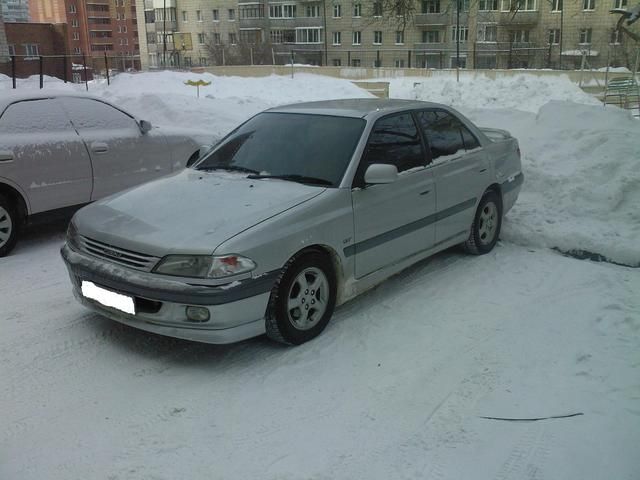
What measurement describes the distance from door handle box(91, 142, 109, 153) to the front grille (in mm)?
2716

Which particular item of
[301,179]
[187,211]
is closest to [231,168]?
[301,179]

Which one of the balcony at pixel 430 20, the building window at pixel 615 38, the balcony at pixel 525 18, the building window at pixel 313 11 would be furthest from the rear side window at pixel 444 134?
the building window at pixel 313 11

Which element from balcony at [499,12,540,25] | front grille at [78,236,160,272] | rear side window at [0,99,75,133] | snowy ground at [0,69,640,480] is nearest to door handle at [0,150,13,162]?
rear side window at [0,99,75,133]

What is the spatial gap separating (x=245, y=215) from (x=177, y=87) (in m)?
21.7

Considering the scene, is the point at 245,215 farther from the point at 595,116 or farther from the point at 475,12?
the point at 475,12

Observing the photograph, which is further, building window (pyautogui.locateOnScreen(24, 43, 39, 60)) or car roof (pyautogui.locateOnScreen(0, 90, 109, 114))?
building window (pyautogui.locateOnScreen(24, 43, 39, 60))

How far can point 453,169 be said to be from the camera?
578 centimetres

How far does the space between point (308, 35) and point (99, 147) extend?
60.1 metres

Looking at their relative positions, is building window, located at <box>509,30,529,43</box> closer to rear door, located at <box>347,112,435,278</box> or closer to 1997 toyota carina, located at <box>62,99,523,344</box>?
1997 toyota carina, located at <box>62,99,523,344</box>

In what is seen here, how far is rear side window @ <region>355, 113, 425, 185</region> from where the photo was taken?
16.3 ft

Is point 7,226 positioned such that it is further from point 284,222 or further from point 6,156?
point 284,222

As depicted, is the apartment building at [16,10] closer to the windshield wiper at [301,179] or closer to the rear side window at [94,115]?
the rear side window at [94,115]

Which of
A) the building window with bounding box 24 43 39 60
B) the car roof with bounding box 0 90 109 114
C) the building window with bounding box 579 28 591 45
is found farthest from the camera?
the building window with bounding box 24 43 39 60

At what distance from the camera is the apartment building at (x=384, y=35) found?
38719mm
